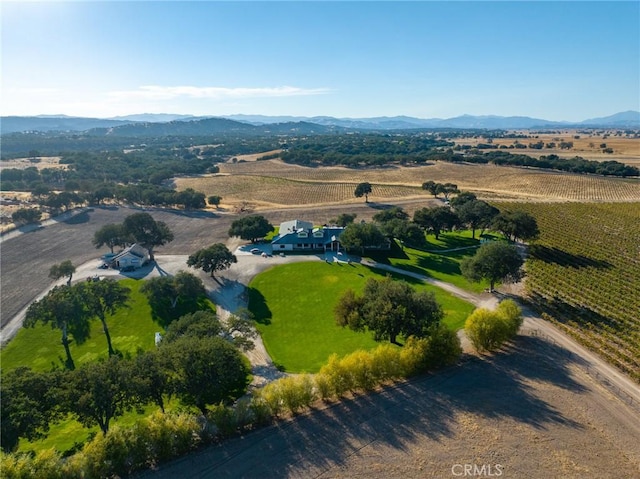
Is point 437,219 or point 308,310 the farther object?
point 437,219

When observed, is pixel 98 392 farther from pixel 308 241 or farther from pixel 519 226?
pixel 519 226

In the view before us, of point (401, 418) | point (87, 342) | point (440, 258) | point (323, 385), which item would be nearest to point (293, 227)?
point (440, 258)

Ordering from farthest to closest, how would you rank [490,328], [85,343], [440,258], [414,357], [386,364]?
[440,258] → [85,343] → [490,328] → [414,357] → [386,364]

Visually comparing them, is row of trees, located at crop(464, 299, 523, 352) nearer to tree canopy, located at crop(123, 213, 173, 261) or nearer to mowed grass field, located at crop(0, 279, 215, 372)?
mowed grass field, located at crop(0, 279, 215, 372)

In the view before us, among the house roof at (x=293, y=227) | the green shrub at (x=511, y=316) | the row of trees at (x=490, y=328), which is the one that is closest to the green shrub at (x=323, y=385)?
the row of trees at (x=490, y=328)

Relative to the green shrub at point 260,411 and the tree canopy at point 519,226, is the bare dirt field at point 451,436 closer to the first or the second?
the green shrub at point 260,411

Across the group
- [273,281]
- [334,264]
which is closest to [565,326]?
[334,264]

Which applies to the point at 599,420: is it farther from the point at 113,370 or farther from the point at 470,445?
the point at 113,370
